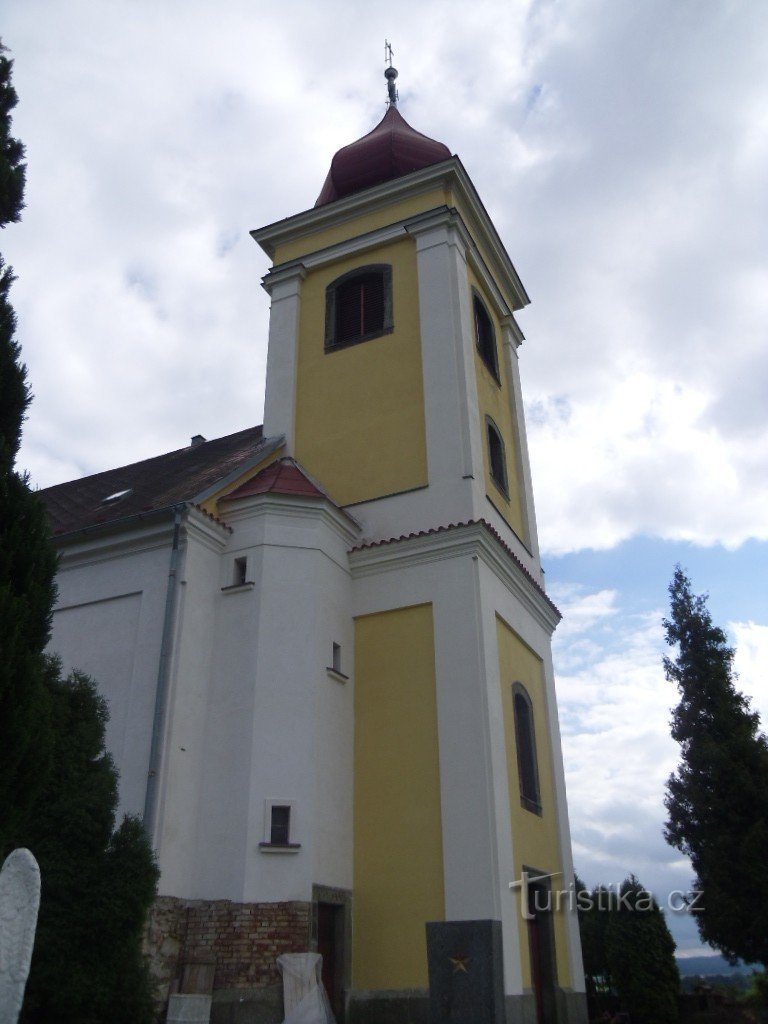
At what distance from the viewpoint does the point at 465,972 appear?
37.8 ft

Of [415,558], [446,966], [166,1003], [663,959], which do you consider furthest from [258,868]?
[663,959]

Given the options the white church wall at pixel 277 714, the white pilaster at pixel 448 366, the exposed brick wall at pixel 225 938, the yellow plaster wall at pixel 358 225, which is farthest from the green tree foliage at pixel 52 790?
the yellow plaster wall at pixel 358 225

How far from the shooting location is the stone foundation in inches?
433

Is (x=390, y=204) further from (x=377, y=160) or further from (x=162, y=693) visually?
(x=162, y=693)

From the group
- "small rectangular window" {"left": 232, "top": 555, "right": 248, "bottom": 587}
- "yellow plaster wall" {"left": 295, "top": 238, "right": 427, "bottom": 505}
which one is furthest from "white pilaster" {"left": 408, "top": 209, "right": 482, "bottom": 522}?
"small rectangular window" {"left": 232, "top": 555, "right": 248, "bottom": 587}

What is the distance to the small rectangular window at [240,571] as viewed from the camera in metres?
14.1

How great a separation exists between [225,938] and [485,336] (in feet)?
41.9

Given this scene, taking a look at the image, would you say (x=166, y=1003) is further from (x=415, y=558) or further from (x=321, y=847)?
(x=415, y=558)

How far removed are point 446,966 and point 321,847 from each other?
86.2 inches

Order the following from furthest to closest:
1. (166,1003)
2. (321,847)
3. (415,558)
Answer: (415,558) < (321,847) < (166,1003)

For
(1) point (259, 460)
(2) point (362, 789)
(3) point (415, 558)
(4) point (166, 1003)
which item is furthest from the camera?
(1) point (259, 460)

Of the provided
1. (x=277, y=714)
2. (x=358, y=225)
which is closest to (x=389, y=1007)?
(x=277, y=714)

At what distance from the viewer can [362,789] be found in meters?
13.5

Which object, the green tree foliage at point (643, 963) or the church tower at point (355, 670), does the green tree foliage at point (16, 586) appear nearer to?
the church tower at point (355, 670)
